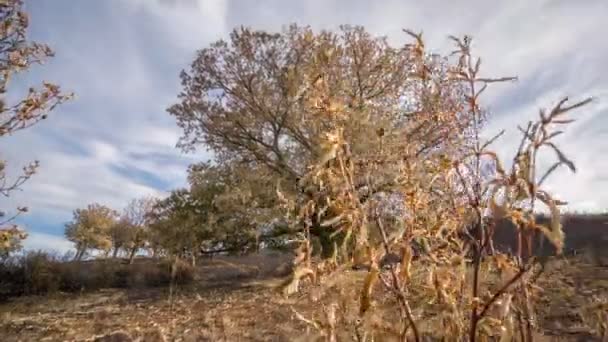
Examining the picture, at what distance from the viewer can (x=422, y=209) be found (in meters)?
1.47

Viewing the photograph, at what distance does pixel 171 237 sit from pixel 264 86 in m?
5.22

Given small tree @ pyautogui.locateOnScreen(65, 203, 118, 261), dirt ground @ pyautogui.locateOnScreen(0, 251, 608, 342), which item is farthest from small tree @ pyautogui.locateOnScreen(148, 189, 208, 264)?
small tree @ pyautogui.locateOnScreen(65, 203, 118, 261)

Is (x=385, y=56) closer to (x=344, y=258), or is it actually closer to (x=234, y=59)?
(x=234, y=59)

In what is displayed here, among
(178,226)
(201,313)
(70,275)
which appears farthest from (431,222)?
(70,275)

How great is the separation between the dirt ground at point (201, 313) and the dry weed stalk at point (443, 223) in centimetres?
15

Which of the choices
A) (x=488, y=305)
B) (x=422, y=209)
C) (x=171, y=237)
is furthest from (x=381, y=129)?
(x=171, y=237)

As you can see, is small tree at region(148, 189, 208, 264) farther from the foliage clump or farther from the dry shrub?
the foliage clump

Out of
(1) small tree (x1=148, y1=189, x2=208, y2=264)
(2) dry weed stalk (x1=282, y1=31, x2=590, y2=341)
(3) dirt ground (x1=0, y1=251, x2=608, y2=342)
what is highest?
(1) small tree (x1=148, y1=189, x2=208, y2=264)

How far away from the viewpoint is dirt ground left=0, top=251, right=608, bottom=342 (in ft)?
18.2

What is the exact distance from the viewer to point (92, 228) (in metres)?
34.7

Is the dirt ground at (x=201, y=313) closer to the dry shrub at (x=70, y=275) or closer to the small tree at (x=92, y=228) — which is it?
the dry shrub at (x=70, y=275)

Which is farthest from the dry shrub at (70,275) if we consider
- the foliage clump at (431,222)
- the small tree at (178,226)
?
the foliage clump at (431,222)

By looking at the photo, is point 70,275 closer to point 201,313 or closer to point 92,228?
point 201,313

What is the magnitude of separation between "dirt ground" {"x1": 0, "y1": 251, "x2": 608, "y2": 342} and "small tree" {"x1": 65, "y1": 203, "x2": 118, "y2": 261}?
68.9 ft
